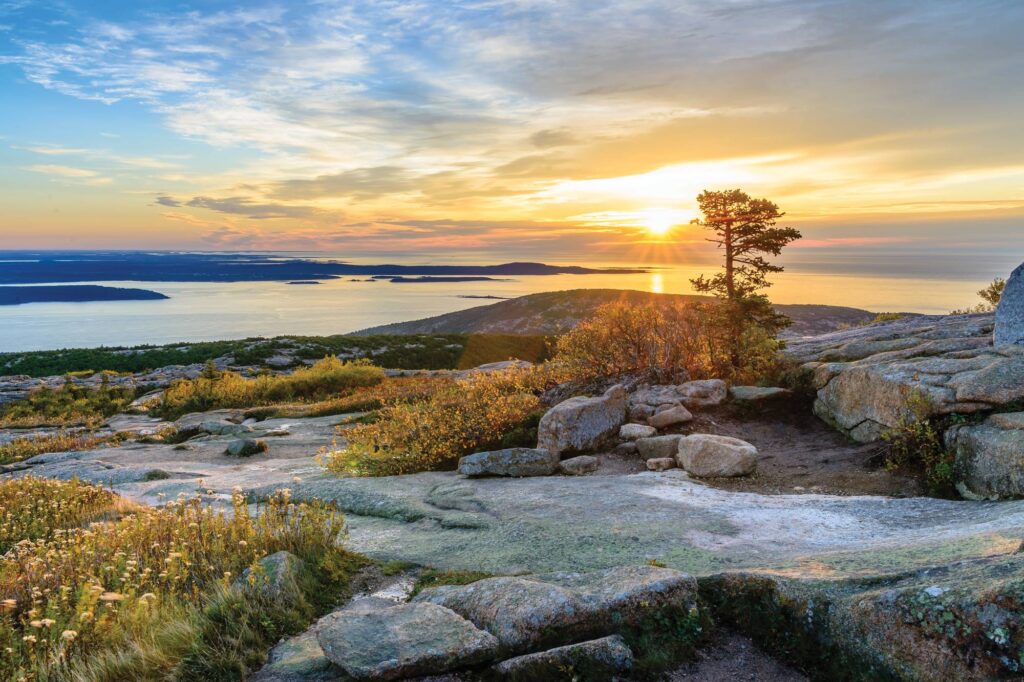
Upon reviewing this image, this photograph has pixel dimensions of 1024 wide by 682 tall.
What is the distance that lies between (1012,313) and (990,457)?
4.92 metres

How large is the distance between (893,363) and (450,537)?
9.46m

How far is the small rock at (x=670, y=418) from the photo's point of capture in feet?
44.5

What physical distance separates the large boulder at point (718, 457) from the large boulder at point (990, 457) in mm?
2982

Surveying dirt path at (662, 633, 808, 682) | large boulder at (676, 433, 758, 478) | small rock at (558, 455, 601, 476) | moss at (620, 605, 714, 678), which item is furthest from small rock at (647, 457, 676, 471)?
dirt path at (662, 633, 808, 682)

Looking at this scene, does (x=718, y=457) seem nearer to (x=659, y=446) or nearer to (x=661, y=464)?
(x=661, y=464)

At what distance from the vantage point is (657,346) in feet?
55.3

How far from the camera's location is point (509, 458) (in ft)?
38.6

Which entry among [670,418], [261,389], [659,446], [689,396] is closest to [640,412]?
[670,418]

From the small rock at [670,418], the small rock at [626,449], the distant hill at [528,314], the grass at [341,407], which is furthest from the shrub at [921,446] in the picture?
the distant hill at [528,314]

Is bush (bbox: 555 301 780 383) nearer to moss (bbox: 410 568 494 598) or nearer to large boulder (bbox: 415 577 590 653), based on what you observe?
moss (bbox: 410 568 494 598)

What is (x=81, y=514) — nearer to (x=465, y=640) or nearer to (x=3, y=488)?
(x=3, y=488)

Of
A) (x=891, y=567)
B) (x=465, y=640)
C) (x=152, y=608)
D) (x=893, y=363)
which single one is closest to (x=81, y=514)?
(x=152, y=608)

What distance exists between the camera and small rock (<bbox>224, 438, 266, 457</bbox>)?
17453 mm

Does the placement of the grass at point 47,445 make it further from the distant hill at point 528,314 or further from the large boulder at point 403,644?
the distant hill at point 528,314
